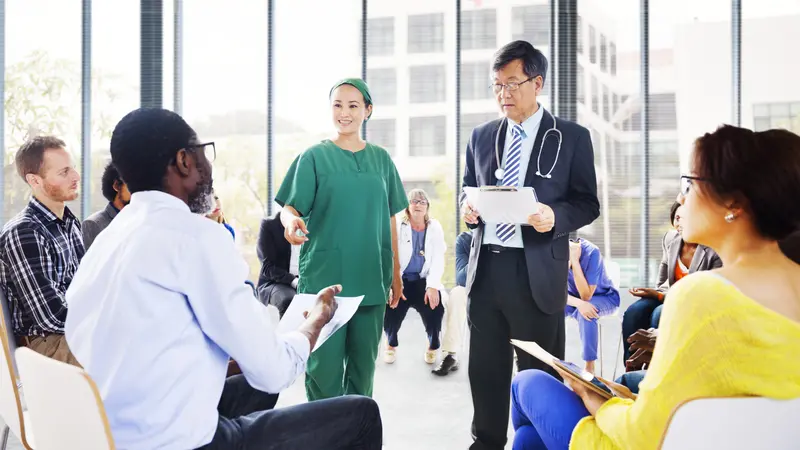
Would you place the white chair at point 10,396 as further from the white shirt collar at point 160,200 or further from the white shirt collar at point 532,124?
the white shirt collar at point 532,124

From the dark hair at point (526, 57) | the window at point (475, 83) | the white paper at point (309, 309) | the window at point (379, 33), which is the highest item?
the window at point (379, 33)

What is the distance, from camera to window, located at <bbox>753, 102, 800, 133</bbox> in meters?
5.75

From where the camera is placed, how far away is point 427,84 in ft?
19.5

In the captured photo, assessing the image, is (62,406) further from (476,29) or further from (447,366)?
(476,29)

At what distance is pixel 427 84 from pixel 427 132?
0.44 m

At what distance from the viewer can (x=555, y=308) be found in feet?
7.68

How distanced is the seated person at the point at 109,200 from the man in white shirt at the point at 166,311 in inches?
75.1

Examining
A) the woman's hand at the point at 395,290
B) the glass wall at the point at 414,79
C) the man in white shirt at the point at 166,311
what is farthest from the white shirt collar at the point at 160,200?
the glass wall at the point at 414,79

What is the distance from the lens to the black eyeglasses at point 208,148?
1.39m

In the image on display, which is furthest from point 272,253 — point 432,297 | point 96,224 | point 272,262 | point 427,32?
point 427,32

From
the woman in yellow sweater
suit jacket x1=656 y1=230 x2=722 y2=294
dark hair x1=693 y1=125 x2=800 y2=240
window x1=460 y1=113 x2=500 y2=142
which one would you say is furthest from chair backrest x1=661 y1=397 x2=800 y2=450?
window x1=460 y1=113 x2=500 y2=142

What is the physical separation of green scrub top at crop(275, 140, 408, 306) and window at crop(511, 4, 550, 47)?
3.68m

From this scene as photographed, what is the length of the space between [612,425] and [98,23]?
5.76m

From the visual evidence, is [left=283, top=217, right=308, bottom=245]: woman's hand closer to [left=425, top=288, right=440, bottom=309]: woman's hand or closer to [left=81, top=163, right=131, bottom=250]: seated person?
[left=81, top=163, right=131, bottom=250]: seated person
